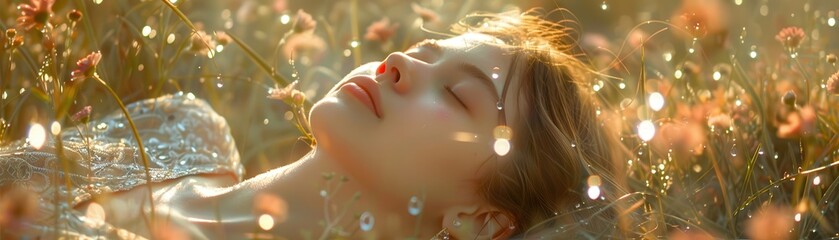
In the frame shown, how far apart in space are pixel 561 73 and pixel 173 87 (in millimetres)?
973

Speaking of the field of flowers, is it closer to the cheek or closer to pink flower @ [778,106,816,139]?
pink flower @ [778,106,816,139]

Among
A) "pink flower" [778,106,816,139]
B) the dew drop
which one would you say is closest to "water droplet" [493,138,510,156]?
the dew drop

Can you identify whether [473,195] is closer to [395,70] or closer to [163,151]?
[395,70]

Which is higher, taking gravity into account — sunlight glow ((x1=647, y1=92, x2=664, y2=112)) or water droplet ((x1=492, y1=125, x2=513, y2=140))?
sunlight glow ((x1=647, y1=92, x2=664, y2=112))

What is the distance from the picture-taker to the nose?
1563mm

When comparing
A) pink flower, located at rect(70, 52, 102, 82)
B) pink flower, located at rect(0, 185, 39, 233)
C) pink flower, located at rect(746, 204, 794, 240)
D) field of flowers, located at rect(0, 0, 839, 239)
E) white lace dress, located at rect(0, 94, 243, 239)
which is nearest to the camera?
pink flower, located at rect(0, 185, 39, 233)

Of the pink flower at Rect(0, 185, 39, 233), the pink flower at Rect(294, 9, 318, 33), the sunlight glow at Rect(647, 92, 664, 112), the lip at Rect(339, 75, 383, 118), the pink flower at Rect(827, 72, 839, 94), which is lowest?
the pink flower at Rect(0, 185, 39, 233)

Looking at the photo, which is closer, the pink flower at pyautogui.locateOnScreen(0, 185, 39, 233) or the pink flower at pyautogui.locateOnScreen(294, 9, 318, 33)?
the pink flower at pyautogui.locateOnScreen(0, 185, 39, 233)

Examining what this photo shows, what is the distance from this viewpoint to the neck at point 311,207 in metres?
1.60

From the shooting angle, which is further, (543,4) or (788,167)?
(543,4)

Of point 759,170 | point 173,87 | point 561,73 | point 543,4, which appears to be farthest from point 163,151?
point 543,4

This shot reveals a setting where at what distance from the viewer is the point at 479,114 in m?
1.58

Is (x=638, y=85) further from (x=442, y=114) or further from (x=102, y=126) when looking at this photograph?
(x=102, y=126)

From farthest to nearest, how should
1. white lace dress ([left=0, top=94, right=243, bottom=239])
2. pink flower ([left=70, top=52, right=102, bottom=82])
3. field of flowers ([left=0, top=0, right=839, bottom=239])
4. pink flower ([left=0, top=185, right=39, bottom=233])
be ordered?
white lace dress ([left=0, top=94, right=243, bottom=239]) → field of flowers ([left=0, top=0, right=839, bottom=239]) → pink flower ([left=70, top=52, right=102, bottom=82]) → pink flower ([left=0, top=185, right=39, bottom=233])
